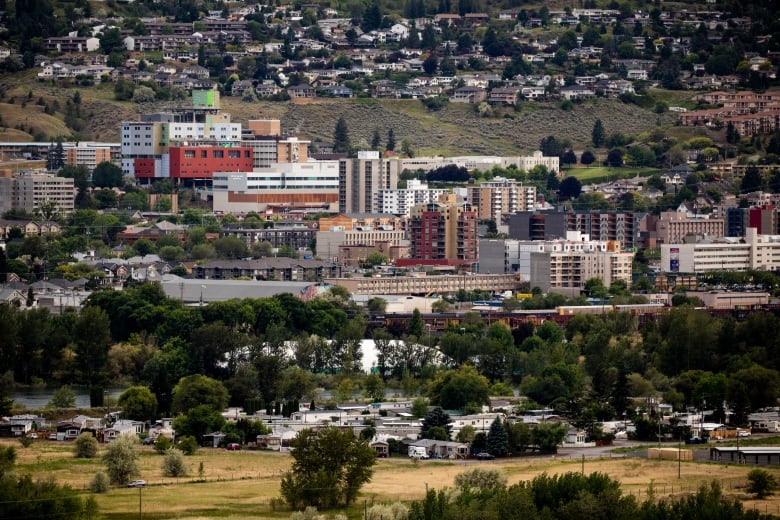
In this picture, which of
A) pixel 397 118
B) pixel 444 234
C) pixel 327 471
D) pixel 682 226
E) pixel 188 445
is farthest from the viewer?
pixel 397 118

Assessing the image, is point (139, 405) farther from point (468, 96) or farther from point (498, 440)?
point (468, 96)

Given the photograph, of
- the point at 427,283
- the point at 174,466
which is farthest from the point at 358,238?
the point at 174,466

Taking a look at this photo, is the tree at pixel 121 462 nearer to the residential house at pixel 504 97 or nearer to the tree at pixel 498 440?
the tree at pixel 498 440

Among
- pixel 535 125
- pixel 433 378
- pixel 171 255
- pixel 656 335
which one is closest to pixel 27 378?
pixel 433 378

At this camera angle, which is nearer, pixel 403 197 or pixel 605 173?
pixel 403 197

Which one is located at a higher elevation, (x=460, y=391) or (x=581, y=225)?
(x=581, y=225)

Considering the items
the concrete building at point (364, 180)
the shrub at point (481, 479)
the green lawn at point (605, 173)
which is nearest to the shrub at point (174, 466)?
the shrub at point (481, 479)

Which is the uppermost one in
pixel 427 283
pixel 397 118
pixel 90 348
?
pixel 397 118

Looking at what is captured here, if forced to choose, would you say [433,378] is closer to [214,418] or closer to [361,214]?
[214,418]
